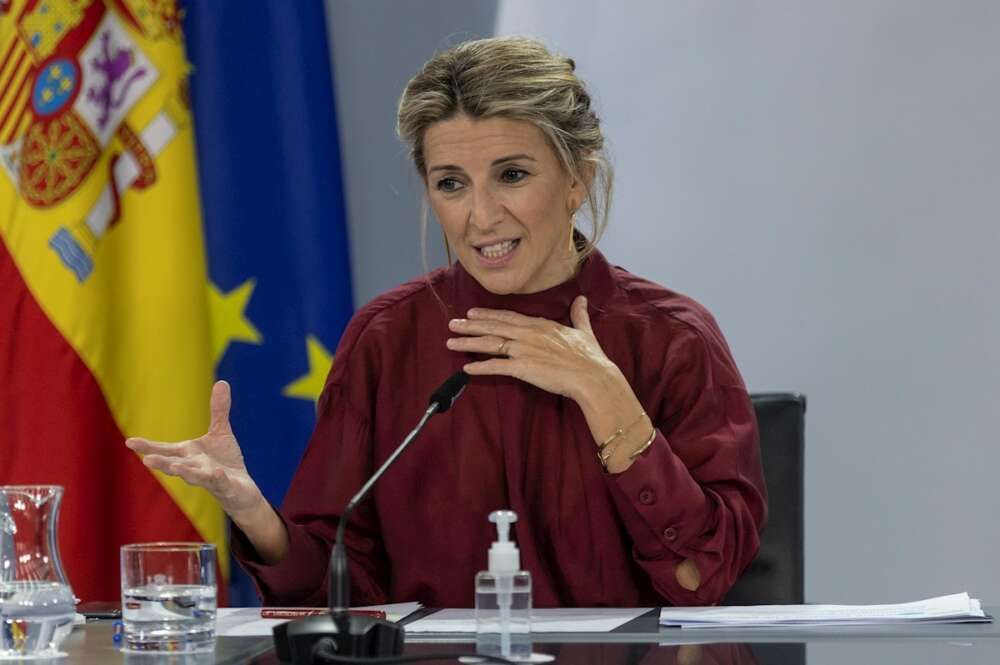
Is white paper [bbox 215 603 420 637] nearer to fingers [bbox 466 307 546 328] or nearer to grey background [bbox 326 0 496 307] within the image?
fingers [bbox 466 307 546 328]

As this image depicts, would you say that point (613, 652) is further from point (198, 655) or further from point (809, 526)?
point (809, 526)

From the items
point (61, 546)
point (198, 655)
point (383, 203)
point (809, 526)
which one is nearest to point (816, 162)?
point (809, 526)

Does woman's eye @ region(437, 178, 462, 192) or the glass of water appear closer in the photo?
the glass of water

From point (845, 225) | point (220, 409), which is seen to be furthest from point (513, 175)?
point (845, 225)

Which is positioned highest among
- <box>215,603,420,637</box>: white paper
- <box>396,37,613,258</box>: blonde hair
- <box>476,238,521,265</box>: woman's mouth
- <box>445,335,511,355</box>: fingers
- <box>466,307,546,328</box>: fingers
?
<box>396,37,613,258</box>: blonde hair

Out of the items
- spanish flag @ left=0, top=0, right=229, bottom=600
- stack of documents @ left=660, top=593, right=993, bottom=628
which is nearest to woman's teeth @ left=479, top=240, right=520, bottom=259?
stack of documents @ left=660, top=593, right=993, bottom=628

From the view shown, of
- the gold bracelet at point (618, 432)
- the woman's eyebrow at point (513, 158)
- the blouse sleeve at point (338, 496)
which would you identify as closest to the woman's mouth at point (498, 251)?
the woman's eyebrow at point (513, 158)

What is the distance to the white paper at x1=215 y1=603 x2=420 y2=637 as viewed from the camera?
4.58ft

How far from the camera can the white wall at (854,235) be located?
2.53m

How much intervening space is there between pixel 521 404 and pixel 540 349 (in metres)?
0.13

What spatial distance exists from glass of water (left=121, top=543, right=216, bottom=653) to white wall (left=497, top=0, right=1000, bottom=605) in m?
1.62

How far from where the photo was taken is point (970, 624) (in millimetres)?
1402

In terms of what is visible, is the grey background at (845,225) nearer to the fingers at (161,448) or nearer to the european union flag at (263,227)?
the european union flag at (263,227)

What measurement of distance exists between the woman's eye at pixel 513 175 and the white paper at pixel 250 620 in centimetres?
59
